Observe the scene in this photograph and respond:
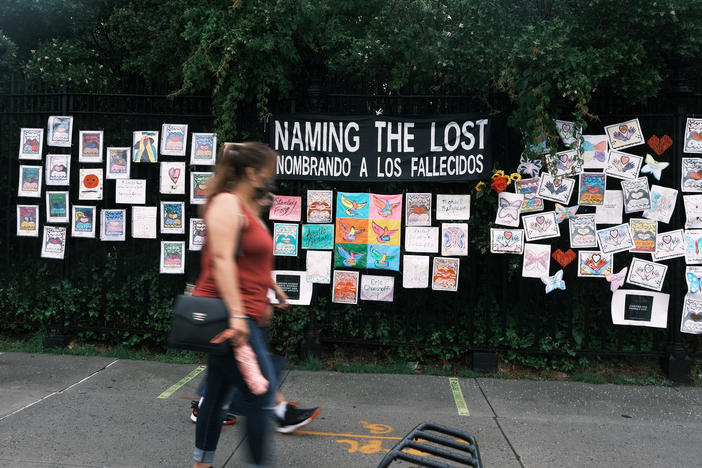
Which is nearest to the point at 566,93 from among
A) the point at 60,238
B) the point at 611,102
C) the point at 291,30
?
the point at 611,102

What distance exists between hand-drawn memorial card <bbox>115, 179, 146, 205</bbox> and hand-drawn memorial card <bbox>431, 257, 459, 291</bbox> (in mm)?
3119

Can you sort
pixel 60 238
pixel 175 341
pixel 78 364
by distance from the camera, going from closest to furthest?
pixel 175 341
pixel 78 364
pixel 60 238

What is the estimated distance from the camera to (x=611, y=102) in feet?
17.7

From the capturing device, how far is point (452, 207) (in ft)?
18.2

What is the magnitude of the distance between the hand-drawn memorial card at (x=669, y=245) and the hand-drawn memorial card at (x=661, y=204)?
0.14m

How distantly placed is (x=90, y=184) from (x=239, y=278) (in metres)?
3.88

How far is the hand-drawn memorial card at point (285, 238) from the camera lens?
5.68 m

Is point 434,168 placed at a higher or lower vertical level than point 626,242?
higher

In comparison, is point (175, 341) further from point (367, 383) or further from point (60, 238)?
point (60, 238)

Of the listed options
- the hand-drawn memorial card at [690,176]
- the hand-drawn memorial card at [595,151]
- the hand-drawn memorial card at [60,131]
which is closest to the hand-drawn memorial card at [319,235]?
the hand-drawn memorial card at [595,151]

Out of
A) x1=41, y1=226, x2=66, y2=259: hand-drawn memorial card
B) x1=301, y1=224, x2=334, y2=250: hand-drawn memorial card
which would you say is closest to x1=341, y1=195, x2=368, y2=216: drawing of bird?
x1=301, y1=224, x2=334, y2=250: hand-drawn memorial card

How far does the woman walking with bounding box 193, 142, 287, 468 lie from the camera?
2641 millimetres

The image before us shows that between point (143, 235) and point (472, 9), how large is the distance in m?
3.93

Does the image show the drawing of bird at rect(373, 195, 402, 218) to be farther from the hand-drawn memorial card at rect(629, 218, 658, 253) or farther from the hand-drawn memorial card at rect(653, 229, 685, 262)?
the hand-drawn memorial card at rect(653, 229, 685, 262)
